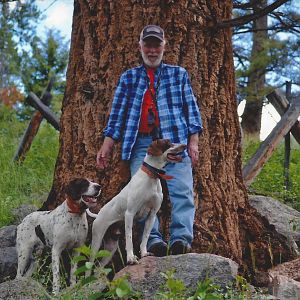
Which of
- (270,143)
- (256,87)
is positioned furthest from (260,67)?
(270,143)

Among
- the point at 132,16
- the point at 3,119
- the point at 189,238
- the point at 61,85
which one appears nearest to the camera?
the point at 189,238

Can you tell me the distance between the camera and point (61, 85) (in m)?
22.6

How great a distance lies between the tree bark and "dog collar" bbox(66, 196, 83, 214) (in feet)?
2.79

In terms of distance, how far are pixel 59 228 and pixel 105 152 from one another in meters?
0.91

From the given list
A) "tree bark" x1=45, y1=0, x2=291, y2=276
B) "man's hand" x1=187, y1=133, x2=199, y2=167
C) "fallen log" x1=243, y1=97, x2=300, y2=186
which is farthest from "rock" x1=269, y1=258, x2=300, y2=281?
"fallen log" x1=243, y1=97, x2=300, y2=186

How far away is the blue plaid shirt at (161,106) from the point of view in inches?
247

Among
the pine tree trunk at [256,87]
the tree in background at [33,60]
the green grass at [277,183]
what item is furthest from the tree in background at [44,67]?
the green grass at [277,183]

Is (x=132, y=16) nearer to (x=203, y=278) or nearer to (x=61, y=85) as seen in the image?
(x=203, y=278)

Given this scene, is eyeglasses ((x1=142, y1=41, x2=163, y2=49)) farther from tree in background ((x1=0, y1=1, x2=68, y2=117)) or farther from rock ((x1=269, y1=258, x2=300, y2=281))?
tree in background ((x1=0, y1=1, x2=68, y2=117))

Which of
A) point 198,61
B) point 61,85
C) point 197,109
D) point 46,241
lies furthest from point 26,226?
point 61,85

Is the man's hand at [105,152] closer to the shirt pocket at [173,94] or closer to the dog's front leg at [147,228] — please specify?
the shirt pocket at [173,94]

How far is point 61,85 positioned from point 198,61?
16.0 meters

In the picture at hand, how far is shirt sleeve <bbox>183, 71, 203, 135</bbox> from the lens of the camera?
6.35 meters

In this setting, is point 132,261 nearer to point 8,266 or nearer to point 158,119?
point 158,119
